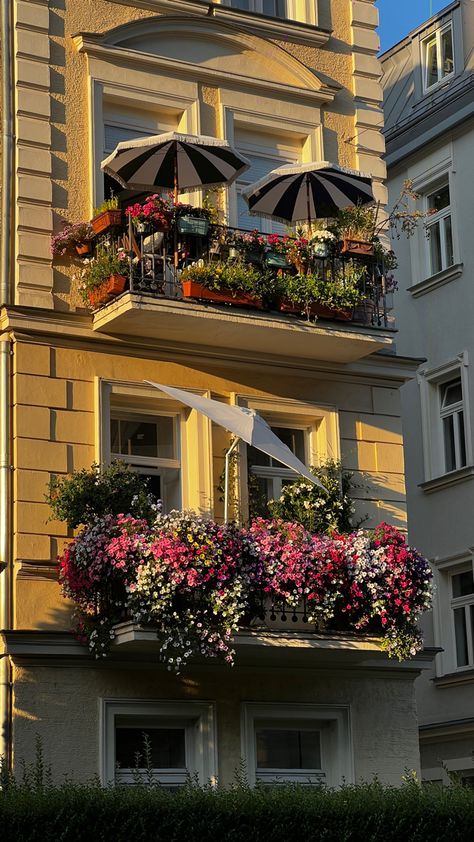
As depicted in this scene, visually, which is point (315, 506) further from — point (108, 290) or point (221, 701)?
point (108, 290)

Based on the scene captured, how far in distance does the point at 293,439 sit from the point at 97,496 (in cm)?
350

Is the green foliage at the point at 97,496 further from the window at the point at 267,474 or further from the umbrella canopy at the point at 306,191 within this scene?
the umbrella canopy at the point at 306,191


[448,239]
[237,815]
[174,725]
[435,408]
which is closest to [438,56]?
[448,239]

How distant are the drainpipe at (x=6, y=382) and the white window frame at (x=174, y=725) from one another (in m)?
1.18

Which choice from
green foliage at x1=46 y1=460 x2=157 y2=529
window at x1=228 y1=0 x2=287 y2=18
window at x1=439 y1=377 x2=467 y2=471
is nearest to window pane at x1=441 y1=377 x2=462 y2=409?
window at x1=439 y1=377 x2=467 y2=471

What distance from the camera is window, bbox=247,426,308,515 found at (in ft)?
65.9

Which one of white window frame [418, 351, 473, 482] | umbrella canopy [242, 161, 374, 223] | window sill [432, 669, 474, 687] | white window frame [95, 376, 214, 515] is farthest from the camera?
white window frame [418, 351, 473, 482]

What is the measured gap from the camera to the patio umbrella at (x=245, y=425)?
737 inches

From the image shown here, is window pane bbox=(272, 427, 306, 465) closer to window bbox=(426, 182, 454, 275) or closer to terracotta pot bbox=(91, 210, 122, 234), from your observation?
terracotta pot bbox=(91, 210, 122, 234)

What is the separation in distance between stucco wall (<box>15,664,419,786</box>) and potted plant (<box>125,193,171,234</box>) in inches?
205

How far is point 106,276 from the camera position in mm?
18859

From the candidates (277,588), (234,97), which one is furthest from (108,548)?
(234,97)

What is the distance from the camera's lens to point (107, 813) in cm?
1448

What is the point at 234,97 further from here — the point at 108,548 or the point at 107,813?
the point at 107,813
